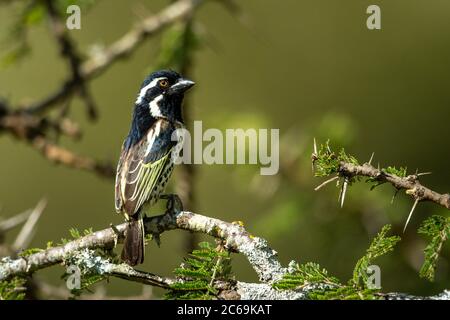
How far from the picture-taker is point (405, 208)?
7488 mm

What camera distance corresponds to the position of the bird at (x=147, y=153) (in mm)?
5691

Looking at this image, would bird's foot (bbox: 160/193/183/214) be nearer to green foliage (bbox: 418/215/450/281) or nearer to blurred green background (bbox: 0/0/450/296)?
green foliage (bbox: 418/215/450/281)

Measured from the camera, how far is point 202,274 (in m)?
4.14

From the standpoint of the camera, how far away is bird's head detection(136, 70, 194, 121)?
705 cm

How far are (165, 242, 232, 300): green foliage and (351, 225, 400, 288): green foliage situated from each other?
0.71 meters

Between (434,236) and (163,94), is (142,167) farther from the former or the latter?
(434,236)

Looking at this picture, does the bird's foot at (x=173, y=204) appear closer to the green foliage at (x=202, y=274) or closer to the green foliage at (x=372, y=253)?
the green foliage at (x=202, y=274)

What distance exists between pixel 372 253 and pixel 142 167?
2.81 metres

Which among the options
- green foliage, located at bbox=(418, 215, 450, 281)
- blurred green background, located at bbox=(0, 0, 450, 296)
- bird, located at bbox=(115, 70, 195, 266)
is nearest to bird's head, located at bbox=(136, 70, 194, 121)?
bird, located at bbox=(115, 70, 195, 266)

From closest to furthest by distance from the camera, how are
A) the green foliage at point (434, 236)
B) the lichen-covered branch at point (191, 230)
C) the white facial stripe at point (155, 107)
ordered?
the green foliage at point (434, 236) → the lichen-covered branch at point (191, 230) → the white facial stripe at point (155, 107)

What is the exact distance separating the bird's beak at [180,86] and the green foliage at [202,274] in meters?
2.97

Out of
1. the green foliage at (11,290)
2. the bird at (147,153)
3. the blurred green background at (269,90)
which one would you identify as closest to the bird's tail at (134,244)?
the bird at (147,153)

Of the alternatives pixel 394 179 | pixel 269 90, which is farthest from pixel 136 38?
pixel 269 90
